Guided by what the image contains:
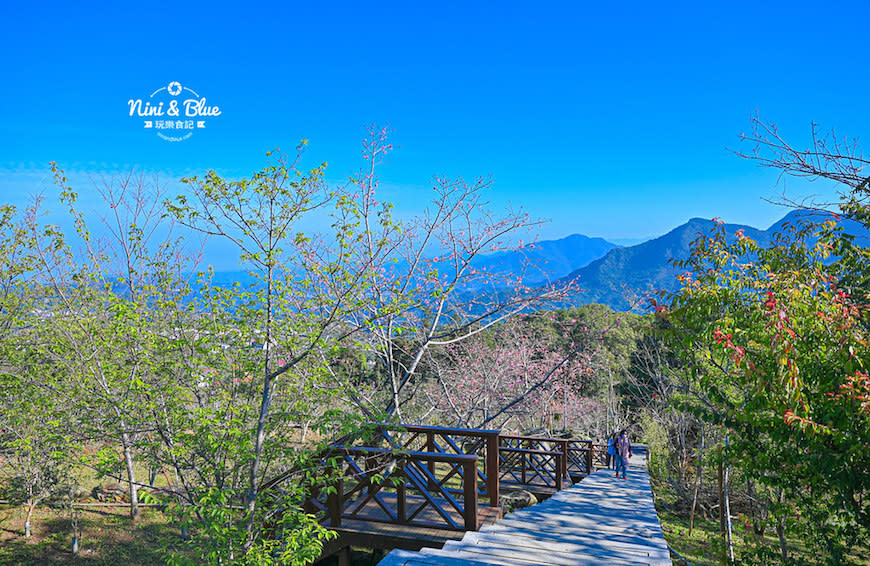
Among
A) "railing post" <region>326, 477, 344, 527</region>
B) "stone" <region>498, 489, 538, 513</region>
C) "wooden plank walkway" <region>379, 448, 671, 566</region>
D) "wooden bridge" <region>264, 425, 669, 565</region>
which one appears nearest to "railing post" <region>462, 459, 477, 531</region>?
"wooden bridge" <region>264, 425, 669, 565</region>

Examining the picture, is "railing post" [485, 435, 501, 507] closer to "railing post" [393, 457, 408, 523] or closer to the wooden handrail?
the wooden handrail

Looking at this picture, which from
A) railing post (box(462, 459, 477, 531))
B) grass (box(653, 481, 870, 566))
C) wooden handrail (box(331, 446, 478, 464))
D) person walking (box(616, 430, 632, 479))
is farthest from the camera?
person walking (box(616, 430, 632, 479))

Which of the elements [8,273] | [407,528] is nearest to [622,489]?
[407,528]

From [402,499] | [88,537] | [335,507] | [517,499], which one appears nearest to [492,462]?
[402,499]

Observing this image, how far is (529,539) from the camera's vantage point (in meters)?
5.27

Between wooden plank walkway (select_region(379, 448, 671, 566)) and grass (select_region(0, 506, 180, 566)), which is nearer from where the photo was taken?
wooden plank walkway (select_region(379, 448, 671, 566))

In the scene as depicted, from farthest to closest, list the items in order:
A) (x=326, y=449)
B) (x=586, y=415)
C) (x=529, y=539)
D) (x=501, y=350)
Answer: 1. (x=586, y=415)
2. (x=501, y=350)
3. (x=326, y=449)
4. (x=529, y=539)

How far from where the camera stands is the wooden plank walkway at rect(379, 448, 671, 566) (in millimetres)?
4105

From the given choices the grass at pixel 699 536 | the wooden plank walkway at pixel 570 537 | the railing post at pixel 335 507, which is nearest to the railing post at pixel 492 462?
the wooden plank walkway at pixel 570 537

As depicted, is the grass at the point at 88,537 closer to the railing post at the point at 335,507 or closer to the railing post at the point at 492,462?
the railing post at the point at 335,507

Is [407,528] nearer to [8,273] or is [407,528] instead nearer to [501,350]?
[8,273]

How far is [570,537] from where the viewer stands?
19.4 feet

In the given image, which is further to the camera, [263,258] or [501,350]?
[501,350]

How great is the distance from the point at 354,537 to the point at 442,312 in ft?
12.0
